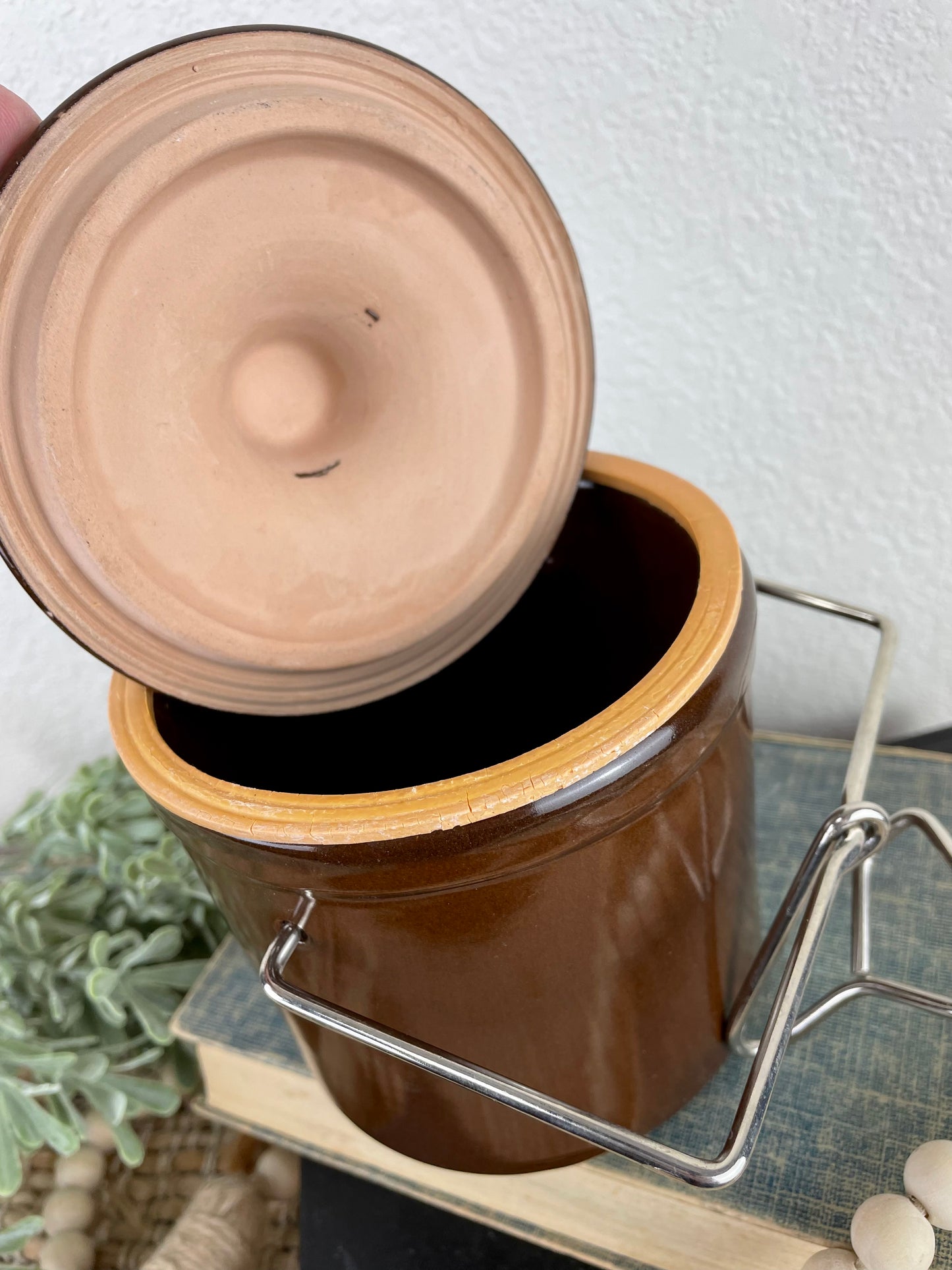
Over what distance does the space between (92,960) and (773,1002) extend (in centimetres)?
52

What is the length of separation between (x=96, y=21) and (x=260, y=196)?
0.26 metres

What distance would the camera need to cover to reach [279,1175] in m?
0.84

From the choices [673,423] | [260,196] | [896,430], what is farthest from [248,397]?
[896,430]

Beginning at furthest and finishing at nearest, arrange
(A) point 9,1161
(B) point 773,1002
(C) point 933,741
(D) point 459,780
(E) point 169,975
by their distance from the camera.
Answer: (C) point 933,741 < (E) point 169,975 < (A) point 9,1161 < (B) point 773,1002 < (D) point 459,780

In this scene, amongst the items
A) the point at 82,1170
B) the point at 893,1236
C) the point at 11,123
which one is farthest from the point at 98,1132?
the point at 11,123

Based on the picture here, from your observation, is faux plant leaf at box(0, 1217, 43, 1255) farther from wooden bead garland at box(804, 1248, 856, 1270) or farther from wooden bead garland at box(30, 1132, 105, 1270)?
wooden bead garland at box(804, 1248, 856, 1270)

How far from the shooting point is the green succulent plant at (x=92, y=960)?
722mm

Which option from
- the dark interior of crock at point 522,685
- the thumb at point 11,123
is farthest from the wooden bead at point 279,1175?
the thumb at point 11,123

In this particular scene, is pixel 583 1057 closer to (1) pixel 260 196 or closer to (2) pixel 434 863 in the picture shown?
(2) pixel 434 863

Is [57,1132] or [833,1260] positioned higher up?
[833,1260]

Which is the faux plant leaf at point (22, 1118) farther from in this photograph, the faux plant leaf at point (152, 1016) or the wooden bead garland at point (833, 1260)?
the wooden bead garland at point (833, 1260)

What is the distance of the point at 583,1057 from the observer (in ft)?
1.74

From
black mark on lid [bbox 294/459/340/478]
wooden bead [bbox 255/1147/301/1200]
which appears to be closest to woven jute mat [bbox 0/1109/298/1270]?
wooden bead [bbox 255/1147/301/1200]

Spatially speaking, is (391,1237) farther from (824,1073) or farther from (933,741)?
(933,741)
